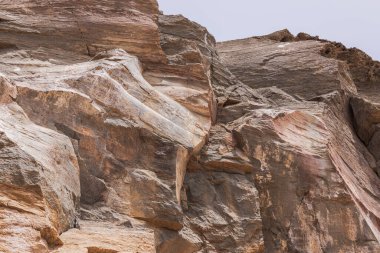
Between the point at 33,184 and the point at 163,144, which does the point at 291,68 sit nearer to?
the point at 163,144

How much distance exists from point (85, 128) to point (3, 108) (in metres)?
Answer: 2.07

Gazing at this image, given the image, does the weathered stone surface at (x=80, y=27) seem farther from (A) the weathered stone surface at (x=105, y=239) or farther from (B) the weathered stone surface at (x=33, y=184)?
(A) the weathered stone surface at (x=105, y=239)

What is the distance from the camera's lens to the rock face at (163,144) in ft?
40.5

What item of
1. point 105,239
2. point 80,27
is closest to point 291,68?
point 80,27

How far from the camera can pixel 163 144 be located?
1563 cm

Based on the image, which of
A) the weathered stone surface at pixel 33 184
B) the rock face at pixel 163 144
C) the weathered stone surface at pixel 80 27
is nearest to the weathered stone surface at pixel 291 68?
the rock face at pixel 163 144

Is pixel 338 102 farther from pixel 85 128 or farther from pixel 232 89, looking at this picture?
pixel 85 128

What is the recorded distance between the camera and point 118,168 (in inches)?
581

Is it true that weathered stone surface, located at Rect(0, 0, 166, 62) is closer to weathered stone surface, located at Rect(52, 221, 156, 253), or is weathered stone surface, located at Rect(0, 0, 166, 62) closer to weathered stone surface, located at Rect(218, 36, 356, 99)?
weathered stone surface, located at Rect(218, 36, 356, 99)

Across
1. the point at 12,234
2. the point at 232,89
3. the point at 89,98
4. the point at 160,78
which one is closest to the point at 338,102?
the point at 232,89

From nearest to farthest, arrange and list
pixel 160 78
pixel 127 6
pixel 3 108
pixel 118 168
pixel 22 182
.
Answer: pixel 22 182, pixel 3 108, pixel 118 168, pixel 160 78, pixel 127 6

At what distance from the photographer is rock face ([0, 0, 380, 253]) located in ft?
40.5

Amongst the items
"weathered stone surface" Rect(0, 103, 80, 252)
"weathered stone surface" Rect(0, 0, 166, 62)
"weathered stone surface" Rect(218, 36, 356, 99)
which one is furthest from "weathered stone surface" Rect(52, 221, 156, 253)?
"weathered stone surface" Rect(218, 36, 356, 99)

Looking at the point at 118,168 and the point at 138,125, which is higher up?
the point at 138,125
